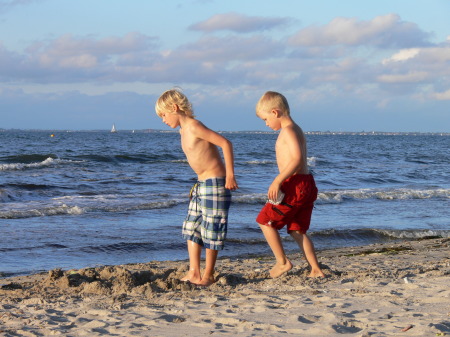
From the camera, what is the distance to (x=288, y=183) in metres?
4.96

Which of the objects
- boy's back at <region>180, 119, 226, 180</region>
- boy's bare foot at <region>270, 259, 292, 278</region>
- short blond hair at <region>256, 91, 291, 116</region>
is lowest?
boy's bare foot at <region>270, 259, 292, 278</region>

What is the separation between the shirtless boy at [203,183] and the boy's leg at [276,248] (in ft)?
1.24

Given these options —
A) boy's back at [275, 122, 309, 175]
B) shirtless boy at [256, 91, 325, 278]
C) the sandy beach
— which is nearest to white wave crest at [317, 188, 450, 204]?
the sandy beach

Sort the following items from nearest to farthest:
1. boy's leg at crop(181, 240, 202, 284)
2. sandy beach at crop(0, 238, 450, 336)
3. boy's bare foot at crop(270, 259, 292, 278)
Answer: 1. sandy beach at crop(0, 238, 450, 336)
2. boy's leg at crop(181, 240, 202, 284)
3. boy's bare foot at crop(270, 259, 292, 278)

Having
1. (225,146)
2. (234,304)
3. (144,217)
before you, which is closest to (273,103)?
(225,146)

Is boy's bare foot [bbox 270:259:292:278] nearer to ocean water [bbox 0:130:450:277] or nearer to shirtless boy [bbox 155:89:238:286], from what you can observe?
shirtless boy [bbox 155:89:238:286]

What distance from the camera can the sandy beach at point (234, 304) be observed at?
139 inches

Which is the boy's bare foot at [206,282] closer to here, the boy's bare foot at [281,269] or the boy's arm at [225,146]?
the boy's bare foot at [281,269]

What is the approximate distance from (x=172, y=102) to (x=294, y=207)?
1302 mm

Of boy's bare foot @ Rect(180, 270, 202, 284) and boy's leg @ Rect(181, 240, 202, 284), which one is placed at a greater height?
boy's leg @ Rect(181, 240, 202, 284)

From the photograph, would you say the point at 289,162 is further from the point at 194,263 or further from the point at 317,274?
the point at 194,263

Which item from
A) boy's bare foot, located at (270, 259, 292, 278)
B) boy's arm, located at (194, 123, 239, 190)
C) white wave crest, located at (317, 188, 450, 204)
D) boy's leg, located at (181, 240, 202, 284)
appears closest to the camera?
boy's arm, located at (194, 123, 239, 190)

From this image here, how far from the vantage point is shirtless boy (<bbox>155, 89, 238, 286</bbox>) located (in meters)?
4.89

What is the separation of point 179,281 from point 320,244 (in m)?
4.52
